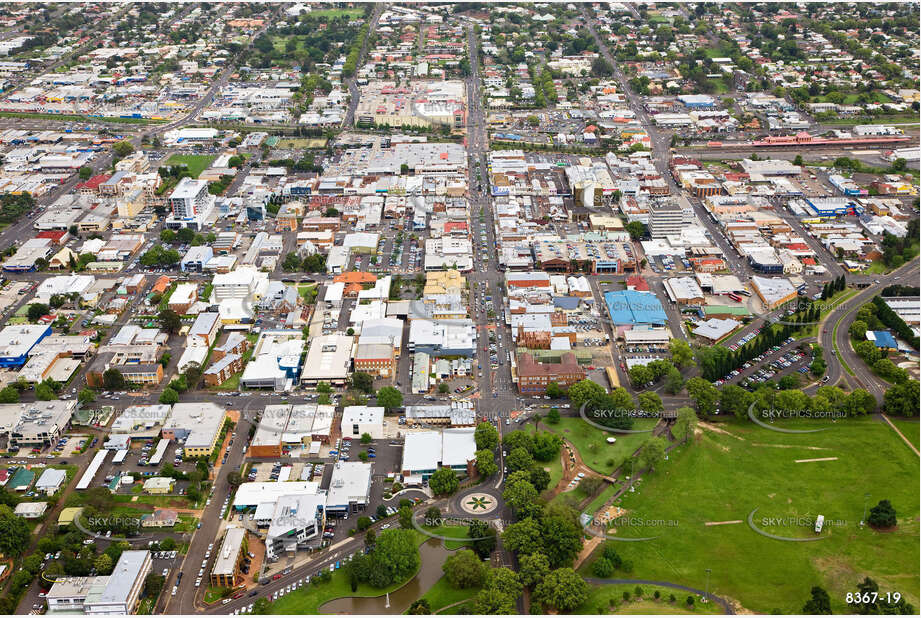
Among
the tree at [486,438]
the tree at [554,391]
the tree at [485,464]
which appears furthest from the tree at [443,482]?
the tree at [554,391]

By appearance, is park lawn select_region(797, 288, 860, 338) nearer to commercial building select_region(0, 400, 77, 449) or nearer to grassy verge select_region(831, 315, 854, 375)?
grassy verge select_region(831, 315, 854, 375)

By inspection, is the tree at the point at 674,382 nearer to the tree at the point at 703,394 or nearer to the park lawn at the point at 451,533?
the tree at the point at 703,394

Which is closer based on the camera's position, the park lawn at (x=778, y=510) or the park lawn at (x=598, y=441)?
the park lawn at (x=778, y=510)

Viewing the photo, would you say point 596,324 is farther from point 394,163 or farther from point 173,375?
point 394,163

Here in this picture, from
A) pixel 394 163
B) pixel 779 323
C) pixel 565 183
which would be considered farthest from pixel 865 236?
pixel 394 163

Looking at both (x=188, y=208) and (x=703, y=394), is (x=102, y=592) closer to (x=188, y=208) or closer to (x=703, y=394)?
(x=703, y=394)

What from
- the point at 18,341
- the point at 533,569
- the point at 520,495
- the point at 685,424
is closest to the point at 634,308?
the point at 685,424

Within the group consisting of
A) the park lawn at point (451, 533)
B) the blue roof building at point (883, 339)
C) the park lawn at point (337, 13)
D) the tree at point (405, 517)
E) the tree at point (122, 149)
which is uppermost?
the tree at point (405, 517)
